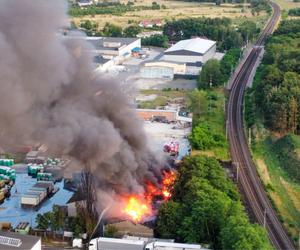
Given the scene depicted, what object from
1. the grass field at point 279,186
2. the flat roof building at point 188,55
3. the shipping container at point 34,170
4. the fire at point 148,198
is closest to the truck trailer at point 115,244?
the fire at point 148,198

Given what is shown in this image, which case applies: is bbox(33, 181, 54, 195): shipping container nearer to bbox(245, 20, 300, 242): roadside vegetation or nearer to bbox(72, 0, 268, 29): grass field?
bbox(245, 20, 300, 242): roadside vegetation

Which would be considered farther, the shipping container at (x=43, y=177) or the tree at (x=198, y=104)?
the tree at (x=198, y=104)

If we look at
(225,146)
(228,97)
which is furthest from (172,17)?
(225,146)

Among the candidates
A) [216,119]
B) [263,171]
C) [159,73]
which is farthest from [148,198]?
[159,73]

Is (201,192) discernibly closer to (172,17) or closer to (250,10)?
(172,17)

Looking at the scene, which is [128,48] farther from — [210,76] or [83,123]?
[83,123]

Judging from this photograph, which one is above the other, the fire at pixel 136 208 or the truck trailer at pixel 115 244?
the truck trailer at pixel 115 244

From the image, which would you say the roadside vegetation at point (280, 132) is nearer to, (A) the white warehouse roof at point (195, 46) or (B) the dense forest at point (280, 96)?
(B) the dense forest at point (280, 96)

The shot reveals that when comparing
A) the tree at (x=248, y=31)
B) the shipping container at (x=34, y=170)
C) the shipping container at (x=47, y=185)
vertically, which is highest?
the shipping container at (x=47, y=185)
